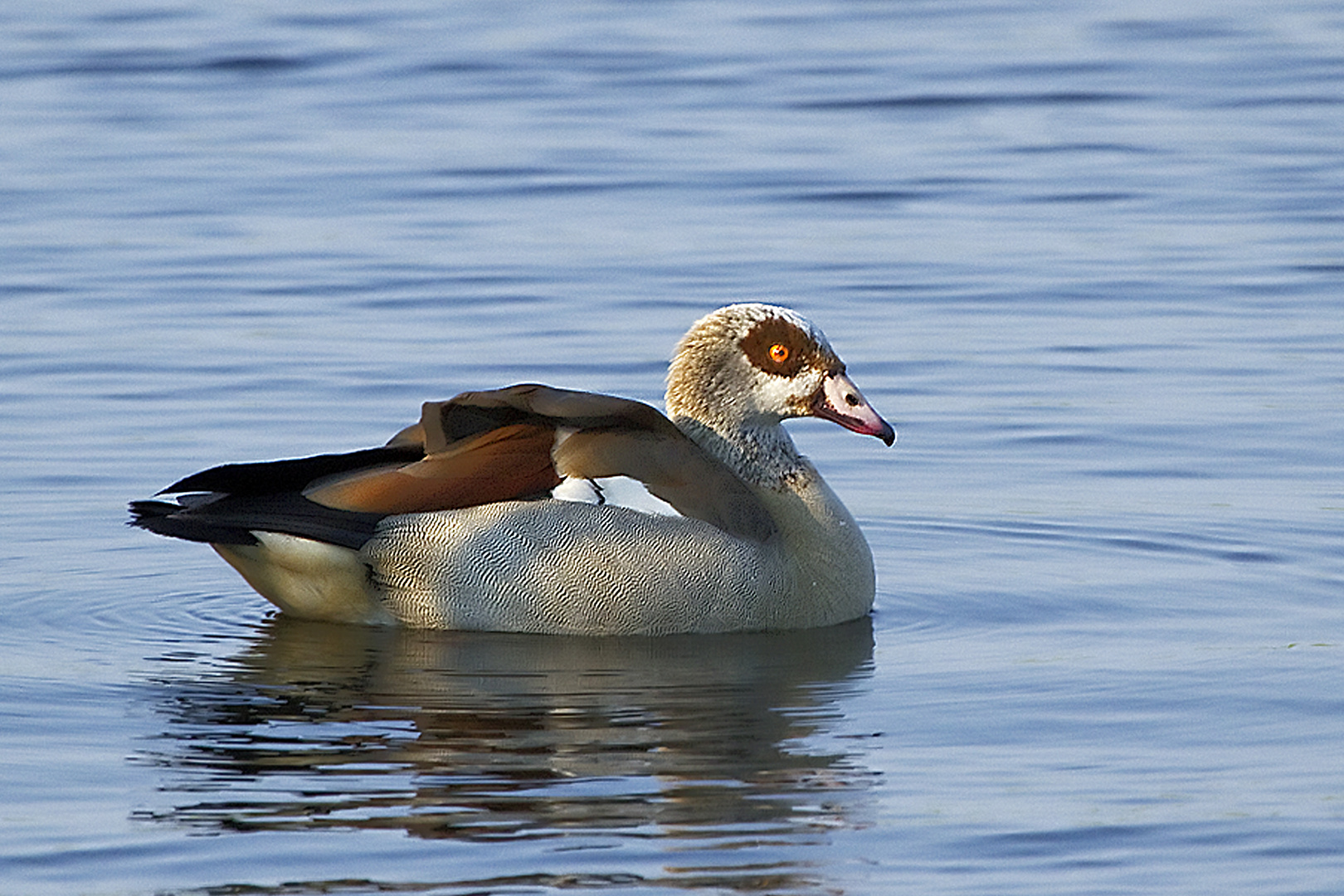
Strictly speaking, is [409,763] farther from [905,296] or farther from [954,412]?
[905,296]

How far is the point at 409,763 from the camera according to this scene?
7117 millimetres

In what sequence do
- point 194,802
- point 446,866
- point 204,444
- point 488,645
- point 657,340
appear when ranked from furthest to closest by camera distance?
point 657,340
point 204,444
point 488,645
point 194,802
point 446,866

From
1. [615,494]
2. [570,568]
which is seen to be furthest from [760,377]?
[570,568]

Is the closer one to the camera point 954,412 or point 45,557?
point 45,557

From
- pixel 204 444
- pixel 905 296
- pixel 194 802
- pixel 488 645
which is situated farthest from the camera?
pixel 905 296

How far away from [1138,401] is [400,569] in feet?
14.5

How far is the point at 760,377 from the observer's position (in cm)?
910

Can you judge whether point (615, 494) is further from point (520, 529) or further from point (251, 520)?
point (251, 520)

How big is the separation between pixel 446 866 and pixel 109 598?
10.7ft

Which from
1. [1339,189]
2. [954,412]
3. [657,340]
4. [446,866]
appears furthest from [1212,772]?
[1339,189]

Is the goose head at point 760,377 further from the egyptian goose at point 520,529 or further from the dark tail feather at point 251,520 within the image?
the dark tail feather at point 251,520

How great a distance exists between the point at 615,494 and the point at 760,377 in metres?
0.80

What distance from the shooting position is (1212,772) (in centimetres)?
704

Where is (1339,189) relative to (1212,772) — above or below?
above
